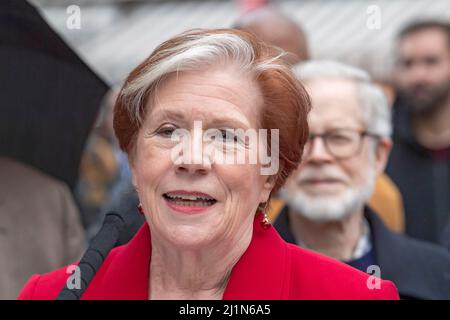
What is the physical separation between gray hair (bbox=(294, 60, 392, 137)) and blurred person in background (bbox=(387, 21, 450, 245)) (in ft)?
3.24

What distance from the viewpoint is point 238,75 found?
2141 mm

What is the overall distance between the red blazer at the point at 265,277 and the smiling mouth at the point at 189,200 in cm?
18

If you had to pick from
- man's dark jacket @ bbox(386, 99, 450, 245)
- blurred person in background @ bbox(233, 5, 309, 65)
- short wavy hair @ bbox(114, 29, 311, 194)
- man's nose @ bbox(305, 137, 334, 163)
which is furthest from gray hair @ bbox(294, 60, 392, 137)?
short wavy hair @ bbox(114, 29, 311, 194)

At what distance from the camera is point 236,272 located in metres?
2.16

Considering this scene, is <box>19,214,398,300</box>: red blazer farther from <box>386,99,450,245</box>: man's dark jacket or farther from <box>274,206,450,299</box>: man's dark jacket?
<box>386,99,450,245</box>: man's dark jacket

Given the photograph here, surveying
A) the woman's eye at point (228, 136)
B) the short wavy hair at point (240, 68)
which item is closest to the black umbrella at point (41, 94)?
the short wavy hair at point (240, 68)

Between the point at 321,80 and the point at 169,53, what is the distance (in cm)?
129

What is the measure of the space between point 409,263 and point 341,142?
484mm

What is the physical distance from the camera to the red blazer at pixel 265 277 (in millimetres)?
2146

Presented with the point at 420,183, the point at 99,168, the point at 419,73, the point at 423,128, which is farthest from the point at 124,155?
the point at 99,168

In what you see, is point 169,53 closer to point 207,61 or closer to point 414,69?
point 207,61

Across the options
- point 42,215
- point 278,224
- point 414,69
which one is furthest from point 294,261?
point 414,69

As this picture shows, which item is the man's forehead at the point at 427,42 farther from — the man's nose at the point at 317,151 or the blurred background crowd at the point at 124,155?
the man's nose at the point at 317,151

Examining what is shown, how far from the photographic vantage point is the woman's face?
6.78 feet
